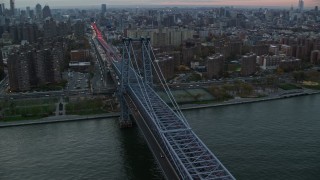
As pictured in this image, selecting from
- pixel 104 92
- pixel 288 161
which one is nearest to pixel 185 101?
pixel 104 92

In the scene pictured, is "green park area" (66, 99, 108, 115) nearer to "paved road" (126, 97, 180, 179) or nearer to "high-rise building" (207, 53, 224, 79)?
"paved road" (126, 97, 180, 179)

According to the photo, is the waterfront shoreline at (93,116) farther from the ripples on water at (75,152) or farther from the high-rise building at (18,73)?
the high-rise building at (18,73)

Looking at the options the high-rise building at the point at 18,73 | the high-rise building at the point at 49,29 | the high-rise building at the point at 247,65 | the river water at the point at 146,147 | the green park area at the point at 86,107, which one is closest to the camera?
the river water at the point at 146,147

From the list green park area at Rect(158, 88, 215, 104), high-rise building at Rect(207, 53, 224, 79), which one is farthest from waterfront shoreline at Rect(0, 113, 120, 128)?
high-rise building at Rect(207, 53, 224, 79)

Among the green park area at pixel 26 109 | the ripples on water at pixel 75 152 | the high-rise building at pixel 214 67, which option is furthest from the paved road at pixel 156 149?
the high-rise building at pixel 214 67

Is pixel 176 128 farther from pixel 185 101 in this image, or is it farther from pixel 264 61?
→ pixel 264 61
